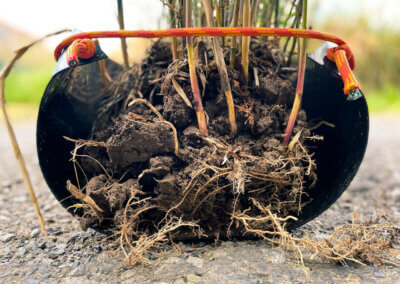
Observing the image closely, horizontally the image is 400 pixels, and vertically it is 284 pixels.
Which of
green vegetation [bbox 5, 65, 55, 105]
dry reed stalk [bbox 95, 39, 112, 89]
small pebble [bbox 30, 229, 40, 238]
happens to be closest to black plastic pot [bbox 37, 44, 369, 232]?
dry reed stalk [bbox 95, 39, 112, 89]

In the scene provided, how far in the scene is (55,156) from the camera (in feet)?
2.79

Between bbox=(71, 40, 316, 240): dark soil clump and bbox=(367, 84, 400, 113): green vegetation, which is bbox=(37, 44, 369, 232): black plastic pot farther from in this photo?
bbox=(367, 84, 400, 113): green vegetation

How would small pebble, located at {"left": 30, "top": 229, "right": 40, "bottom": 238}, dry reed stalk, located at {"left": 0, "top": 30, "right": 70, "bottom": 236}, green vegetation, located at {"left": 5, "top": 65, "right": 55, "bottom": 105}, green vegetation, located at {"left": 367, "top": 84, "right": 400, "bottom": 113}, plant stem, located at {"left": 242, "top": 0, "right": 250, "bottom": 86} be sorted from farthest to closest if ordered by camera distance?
green vegetation, located at {"left": 5, "top": 65, "right": 55, "bottom": 105} → green vegetation, located at {"left": 367, "top": 84, "right": 400, "bottom": 113} → small pebble, located at {"left": 30, "top": 229, "right": 40, "bottom": 238} → plant stem, located at {"left": 242, "top": 0, "right": 250, "bottom": 86} → dry reed stalk, located at {"left": 0, "top": 30, "right": 70, "bottom": 236}

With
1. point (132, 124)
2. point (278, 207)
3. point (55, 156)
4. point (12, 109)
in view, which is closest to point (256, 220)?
point (278, 207)

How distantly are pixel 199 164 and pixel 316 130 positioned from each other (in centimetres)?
45

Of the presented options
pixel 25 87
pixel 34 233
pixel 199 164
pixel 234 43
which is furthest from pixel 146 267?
pixel 25 87

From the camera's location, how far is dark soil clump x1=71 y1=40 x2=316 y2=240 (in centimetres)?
73

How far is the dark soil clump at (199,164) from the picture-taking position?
731 millimetres

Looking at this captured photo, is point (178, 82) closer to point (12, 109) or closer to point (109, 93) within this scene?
point (109, 93)

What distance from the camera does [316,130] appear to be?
1013 mm

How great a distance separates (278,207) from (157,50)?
53 cm

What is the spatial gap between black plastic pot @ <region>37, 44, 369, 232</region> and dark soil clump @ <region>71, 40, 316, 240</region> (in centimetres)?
5

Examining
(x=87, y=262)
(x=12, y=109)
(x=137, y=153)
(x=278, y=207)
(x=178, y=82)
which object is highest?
(x=178, y=82)

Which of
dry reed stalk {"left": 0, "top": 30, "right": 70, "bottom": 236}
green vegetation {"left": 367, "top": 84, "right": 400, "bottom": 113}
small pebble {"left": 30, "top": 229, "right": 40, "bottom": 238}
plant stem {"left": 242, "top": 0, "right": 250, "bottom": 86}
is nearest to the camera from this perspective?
dry reed stalk {"left": 0, "top": 30, "right": 70, "bottom": 236}
